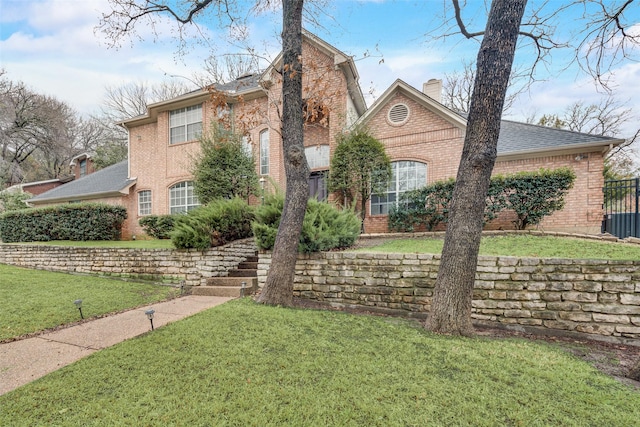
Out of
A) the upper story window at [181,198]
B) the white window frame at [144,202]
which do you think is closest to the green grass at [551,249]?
the upper story window at [181,198]

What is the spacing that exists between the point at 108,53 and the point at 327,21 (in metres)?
4.94

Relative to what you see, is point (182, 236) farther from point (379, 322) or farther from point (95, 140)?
point (95, 140)

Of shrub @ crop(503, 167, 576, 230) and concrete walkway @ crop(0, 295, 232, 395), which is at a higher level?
shrub @ crop(503, 167, 576, 230)

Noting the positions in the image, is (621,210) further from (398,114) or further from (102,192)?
(102,192)

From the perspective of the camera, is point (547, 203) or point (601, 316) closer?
point (601, 316)

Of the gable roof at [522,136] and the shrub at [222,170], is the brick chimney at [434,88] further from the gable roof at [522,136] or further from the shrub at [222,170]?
the shrub at [222,170]

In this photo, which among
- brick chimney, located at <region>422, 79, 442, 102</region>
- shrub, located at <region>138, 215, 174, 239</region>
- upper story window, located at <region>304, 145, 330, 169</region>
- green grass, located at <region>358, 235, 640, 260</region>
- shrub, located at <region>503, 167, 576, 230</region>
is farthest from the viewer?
brick chimney, located at <region>422, 79, 442, 102</region>

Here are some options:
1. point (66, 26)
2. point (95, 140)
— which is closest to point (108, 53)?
point (66, 26)

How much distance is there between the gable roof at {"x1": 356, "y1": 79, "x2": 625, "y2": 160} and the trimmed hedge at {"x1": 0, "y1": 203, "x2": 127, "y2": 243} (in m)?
11.1

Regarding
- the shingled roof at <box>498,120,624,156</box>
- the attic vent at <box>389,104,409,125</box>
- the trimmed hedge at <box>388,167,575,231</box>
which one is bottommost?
the trimmed hedge at <box>388,167,575,231</box>

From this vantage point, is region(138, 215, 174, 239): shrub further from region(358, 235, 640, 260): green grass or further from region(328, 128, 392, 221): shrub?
region(358, 235, 640, 260): green grass

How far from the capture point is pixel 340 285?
5.30 m

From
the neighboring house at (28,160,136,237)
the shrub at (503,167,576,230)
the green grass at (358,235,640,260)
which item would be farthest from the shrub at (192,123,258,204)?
the shrub at (503,167,576,230)

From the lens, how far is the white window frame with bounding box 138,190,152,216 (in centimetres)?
1393
